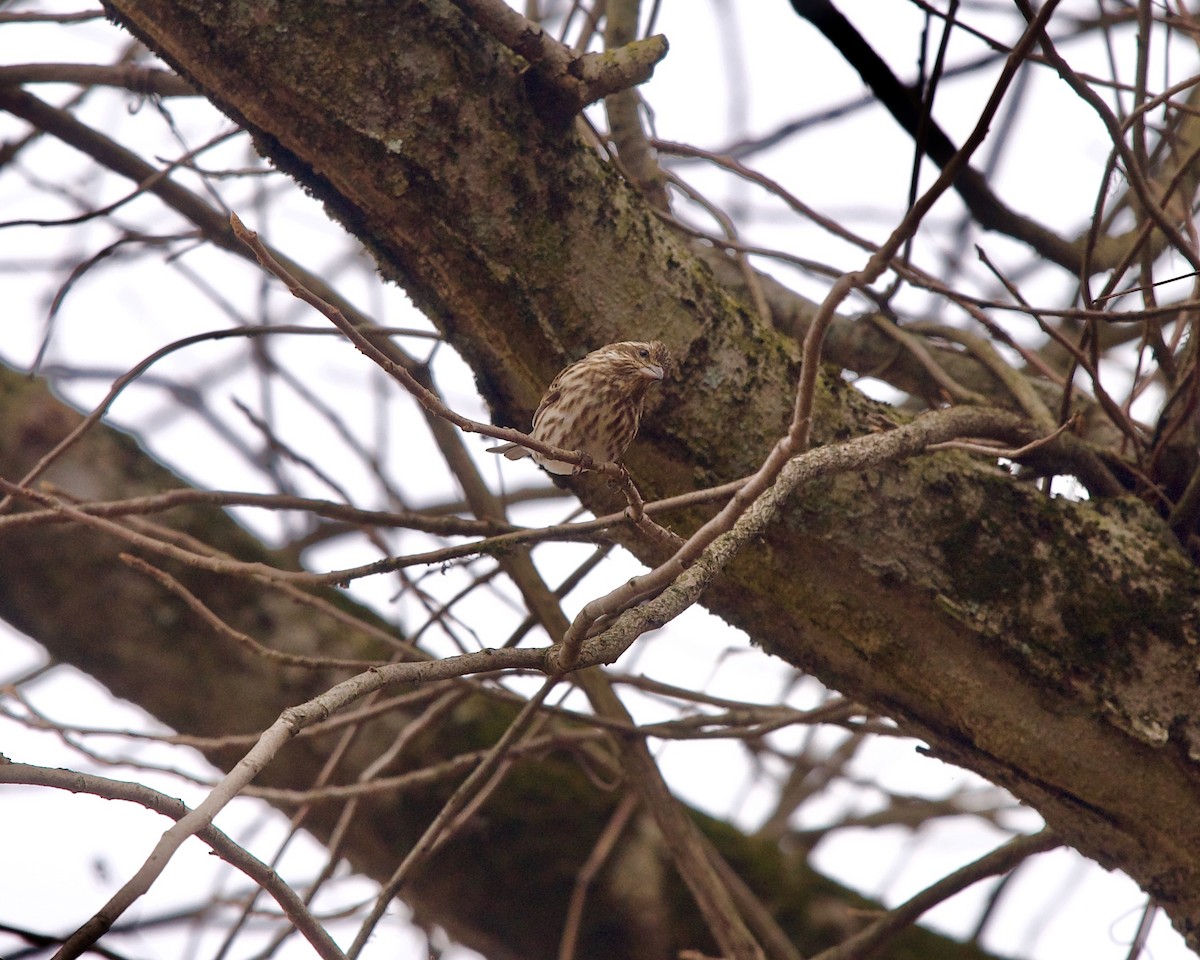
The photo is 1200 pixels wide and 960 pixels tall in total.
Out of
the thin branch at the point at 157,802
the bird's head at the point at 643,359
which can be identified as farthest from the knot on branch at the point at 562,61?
the thin branch at the point at 157,802

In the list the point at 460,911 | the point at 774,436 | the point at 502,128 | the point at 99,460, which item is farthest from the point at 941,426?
the point at 99,460

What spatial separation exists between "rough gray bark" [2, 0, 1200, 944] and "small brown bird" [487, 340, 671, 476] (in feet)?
0.16

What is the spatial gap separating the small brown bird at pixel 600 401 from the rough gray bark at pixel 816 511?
0.05 meters

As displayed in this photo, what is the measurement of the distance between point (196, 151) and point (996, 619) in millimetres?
2654

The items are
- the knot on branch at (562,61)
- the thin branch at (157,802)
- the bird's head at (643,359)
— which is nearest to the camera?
the thin branch at (157,802)

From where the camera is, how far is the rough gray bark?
2.48 metres

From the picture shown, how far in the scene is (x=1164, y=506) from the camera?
3109mm

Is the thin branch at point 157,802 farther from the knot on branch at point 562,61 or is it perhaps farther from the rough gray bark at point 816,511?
the knot on branch at point 562,61

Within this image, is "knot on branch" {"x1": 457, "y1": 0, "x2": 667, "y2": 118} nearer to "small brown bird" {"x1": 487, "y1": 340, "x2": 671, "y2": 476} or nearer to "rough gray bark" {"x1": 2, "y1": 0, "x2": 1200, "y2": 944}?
"rough gray bark" {"x1": 2, "y1": 0, "x2": 1200, "y2": 944}

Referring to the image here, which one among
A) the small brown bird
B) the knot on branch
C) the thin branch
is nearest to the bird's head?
the small brown bird

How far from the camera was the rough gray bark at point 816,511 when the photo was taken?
2477mm

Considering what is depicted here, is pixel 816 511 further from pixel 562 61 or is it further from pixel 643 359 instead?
pixel 562 61

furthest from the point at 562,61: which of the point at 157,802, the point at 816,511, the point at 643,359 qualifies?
the point at 157,802

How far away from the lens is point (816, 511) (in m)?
2.62
